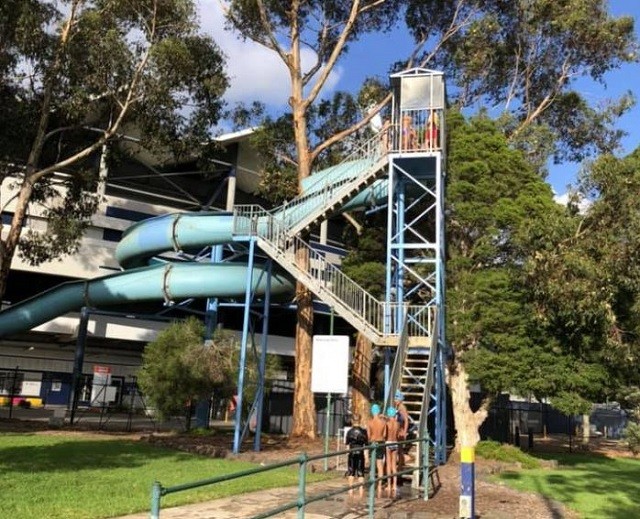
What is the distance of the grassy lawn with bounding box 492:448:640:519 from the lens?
12000 millimetres

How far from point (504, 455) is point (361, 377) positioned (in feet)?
18.3

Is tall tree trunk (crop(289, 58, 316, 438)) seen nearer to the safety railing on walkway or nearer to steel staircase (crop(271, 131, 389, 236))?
the safety railing on walkway

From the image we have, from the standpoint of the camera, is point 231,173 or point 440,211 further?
point 231,173

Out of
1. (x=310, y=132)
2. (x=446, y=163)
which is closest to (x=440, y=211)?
(x=446, y=163)

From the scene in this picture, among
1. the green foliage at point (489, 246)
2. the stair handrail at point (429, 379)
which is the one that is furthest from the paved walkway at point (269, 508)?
the green foliage at point (489, 246)

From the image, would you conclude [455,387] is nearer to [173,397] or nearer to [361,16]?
[173,397]

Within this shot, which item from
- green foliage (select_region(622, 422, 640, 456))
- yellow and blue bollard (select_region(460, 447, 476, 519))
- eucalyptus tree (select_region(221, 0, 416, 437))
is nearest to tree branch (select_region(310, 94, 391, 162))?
eucalyptus tree (select_region(221, 0, 416, 437))

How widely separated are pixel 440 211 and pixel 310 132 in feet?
35.6

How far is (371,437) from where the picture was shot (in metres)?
11.7

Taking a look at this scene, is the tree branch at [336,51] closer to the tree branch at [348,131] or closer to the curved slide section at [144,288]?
the tree branch at [348,131]

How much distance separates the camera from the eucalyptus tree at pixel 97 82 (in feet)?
69.9

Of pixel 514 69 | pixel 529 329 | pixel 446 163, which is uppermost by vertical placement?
pixel 514 69

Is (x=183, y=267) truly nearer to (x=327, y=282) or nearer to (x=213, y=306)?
(x=213, y=306)

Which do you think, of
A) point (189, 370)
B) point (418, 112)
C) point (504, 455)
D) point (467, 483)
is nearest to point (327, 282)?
point (189, 370)
